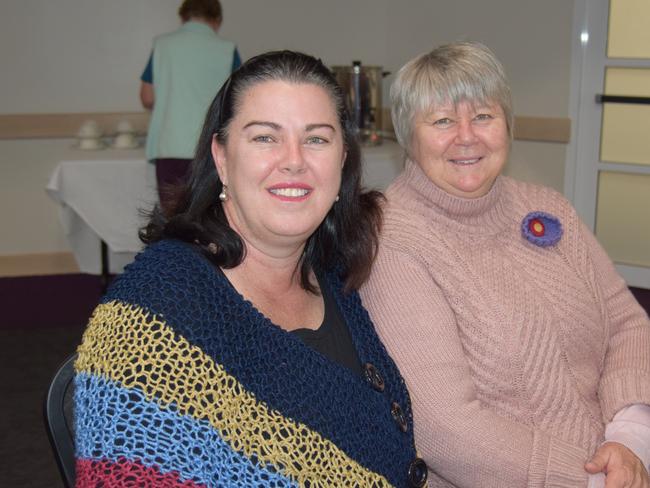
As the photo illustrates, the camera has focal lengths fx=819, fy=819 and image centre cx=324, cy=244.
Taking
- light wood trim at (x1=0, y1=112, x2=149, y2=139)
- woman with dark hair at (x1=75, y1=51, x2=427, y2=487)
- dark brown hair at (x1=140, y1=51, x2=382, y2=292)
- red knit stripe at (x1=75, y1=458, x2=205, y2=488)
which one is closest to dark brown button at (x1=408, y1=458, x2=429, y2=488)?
woman with dark hair at (x1=75, y1=51, x2=427, y2=487)

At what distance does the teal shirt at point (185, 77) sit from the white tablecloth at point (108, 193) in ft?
1.18

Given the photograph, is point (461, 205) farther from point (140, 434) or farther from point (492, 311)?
point (140, 434)

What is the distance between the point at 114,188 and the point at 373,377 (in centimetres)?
323

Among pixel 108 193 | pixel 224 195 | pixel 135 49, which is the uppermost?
pixel 135 49

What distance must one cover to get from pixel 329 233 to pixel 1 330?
3.22 m

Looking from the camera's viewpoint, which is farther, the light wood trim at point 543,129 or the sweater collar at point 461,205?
the light wood trim at point 543,129

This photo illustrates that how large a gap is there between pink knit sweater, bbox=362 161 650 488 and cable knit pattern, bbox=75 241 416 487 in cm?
21

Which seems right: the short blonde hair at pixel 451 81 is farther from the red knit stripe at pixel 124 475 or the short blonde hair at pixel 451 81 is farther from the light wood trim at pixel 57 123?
the light wood trim at pixel 57 123

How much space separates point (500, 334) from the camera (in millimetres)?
1584

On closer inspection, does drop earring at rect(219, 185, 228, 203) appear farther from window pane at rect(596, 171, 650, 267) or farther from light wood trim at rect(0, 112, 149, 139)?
light wood trim at rect(0, 112, 149, 139)

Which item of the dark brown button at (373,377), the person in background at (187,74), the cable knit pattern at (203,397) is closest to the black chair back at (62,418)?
the cable knit pattern at (203,397)

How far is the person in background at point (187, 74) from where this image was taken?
3934 mm

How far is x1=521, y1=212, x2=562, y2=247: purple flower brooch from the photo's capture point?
5.74ft

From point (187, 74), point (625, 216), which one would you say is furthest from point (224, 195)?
point (625, 216)
